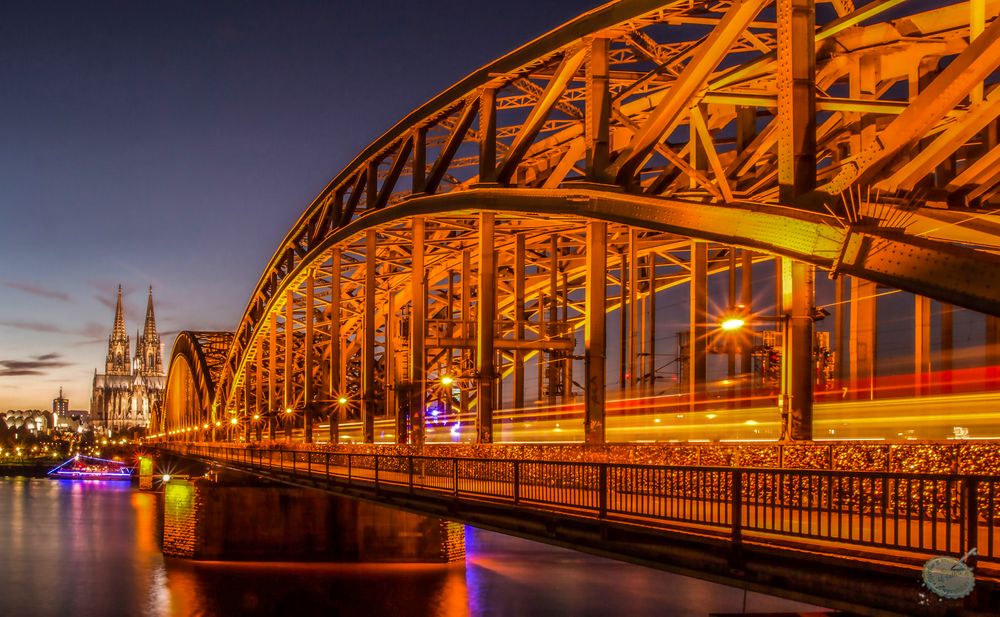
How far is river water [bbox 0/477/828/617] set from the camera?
42.7 m

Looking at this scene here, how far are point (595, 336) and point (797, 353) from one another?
27.3ft

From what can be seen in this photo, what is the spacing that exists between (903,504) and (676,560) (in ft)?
10.4

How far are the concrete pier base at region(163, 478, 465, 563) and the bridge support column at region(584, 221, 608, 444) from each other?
22.3 m

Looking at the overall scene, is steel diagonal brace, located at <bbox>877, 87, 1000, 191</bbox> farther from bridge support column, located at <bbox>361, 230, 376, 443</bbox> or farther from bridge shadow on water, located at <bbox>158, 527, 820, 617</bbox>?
bridge support column, located at <bbox>361, 230, 376, 443</bbox>

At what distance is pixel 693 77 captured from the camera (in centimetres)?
1870

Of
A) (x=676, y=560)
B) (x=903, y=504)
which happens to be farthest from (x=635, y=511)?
(x=903, y=504)

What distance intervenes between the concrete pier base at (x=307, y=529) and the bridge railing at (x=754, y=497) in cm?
2129

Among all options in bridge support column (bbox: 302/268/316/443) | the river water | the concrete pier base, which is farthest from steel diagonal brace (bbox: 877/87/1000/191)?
bridge support column (bbox: 302/268/316/443)

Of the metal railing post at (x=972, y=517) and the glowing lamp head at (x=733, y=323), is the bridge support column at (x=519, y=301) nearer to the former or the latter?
the glowing lamp head at (x=733, y=323)

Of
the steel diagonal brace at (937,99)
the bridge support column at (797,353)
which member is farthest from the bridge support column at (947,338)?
the steel diagonal brace at (937,99)

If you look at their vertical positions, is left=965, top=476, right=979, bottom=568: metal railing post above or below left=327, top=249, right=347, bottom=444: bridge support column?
below

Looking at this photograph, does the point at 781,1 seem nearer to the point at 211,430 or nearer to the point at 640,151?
the point at 640,151

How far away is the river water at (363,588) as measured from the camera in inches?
1681

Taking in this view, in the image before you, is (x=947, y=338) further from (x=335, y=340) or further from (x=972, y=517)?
(x=335, y=340)
